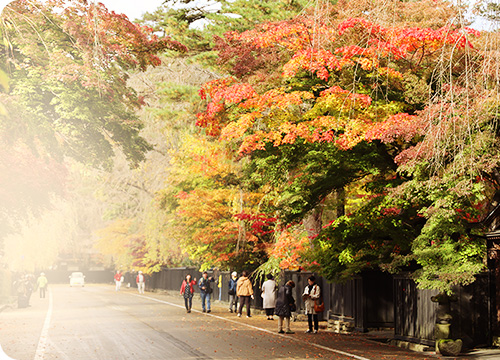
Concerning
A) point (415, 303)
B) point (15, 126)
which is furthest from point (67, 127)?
point (415, 303)

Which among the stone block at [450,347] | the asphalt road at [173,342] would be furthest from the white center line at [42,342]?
the stone block at [450,347]

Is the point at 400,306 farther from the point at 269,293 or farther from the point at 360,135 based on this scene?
the point at 269,293

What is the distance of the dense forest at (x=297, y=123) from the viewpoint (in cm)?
1352

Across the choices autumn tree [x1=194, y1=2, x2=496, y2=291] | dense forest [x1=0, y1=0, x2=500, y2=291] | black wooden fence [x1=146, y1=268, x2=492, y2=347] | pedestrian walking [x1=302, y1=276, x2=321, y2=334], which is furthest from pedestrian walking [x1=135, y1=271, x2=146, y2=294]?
autumn tree [x1=194, y1=2, x2=496, y2=291]

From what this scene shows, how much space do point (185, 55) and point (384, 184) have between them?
11599mm

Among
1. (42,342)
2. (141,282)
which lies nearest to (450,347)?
(42,342)

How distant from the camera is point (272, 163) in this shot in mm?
18234

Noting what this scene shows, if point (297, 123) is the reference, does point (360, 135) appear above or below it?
below

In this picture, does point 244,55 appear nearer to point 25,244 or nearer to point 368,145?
point 368,145

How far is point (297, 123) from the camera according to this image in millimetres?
17750

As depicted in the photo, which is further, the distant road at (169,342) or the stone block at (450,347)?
the stone block at (450,347)

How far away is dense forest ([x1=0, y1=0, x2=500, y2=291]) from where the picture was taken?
13.5 metres

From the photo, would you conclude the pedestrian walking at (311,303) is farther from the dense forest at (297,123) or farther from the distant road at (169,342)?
the dense forest at (297,123)

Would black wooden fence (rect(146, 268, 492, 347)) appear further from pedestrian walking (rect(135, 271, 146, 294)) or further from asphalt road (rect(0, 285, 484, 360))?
pedestrian walking (rect(135, 271, 146, 294))
